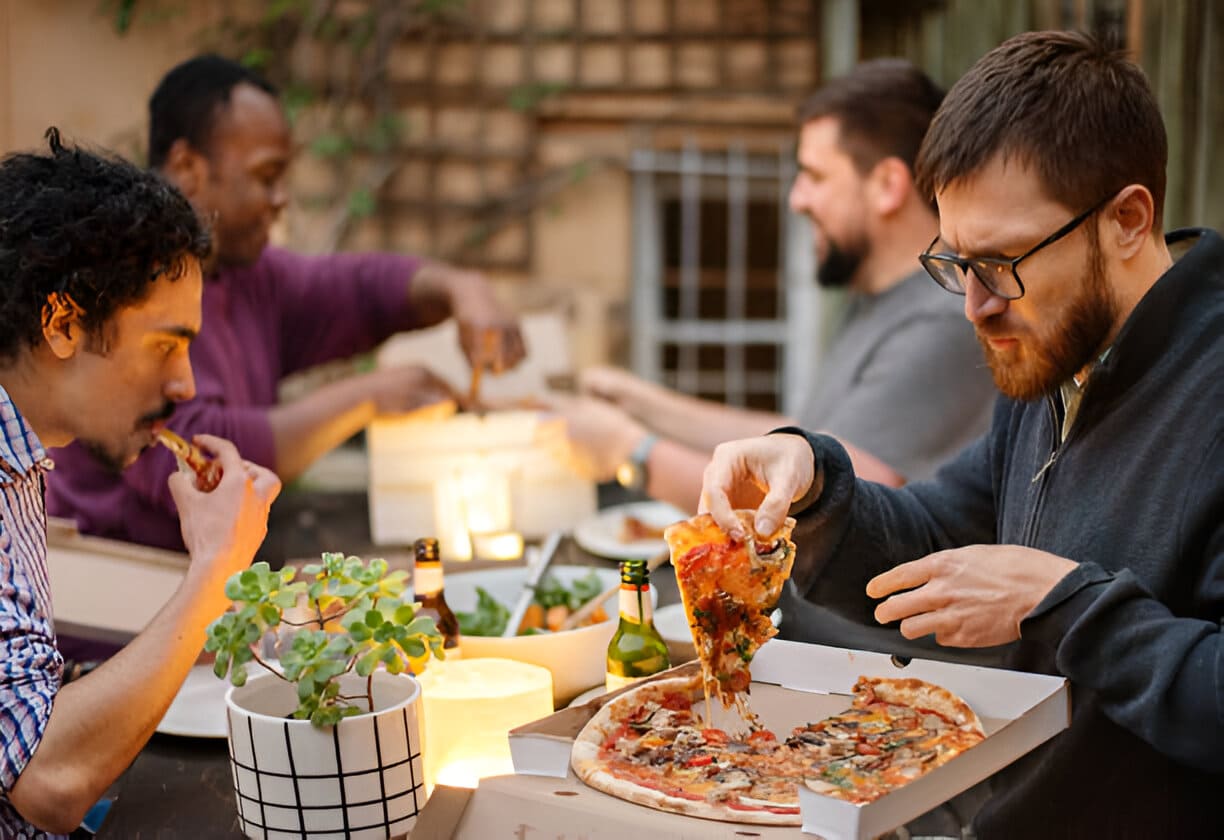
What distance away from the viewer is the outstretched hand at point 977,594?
4.28 ft

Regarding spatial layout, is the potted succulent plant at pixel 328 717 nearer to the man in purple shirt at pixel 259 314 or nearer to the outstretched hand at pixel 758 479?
the outstretched hand at pixel 758 479

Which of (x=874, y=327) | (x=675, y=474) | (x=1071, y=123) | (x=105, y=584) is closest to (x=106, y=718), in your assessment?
(x=105, y=584)

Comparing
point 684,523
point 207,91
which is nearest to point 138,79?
point 207,91

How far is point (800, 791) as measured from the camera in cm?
107

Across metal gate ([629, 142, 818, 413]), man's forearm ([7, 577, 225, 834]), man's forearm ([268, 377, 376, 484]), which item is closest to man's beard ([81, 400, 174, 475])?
man's forearm ([7, 577, 225, 834])

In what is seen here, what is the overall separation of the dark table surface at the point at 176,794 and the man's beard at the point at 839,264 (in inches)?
77.2

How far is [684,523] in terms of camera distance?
1.48m

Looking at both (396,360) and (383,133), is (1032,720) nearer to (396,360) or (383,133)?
(396,360)

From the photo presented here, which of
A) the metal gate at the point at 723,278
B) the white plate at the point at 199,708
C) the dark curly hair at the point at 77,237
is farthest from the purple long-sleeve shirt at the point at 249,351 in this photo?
the metal gate at the point at 723,278

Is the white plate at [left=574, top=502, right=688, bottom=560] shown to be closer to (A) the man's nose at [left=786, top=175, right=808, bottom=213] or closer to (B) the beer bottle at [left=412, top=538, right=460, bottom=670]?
(A) the man's nose at [left=786, top=175, right=808, bottom=213]

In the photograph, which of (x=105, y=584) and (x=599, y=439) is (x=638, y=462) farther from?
(x=105, y=584)

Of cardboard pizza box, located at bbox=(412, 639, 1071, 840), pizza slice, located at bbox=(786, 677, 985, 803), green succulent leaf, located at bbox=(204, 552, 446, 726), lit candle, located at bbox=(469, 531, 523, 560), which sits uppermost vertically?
green succulent leaf, located at bbox=(204, 552, 446, 726)

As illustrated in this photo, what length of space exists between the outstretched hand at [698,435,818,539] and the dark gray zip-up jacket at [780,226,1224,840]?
0.18 feet

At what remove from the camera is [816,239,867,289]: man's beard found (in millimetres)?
2980
